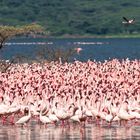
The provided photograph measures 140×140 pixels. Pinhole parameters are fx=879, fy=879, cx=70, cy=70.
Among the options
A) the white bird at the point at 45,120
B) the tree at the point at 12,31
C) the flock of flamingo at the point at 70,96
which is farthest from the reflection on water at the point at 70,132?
the tree at the point at 12,31

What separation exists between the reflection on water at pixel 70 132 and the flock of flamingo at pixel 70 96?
595mm

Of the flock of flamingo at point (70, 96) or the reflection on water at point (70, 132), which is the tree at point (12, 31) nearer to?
the flock of flamingo at point (70, 96)

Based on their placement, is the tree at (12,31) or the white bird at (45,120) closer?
the white bird at (45,120)

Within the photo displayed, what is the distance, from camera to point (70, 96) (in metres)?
41.5

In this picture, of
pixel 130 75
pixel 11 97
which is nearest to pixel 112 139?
pixel 11 97

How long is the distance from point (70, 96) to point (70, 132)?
707cm

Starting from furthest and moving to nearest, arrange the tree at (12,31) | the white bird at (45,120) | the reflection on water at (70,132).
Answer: the tree at (12,31)
the white bird at (45,120)
the reflection on water at (70,132)

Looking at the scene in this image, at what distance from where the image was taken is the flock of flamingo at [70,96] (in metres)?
37.3

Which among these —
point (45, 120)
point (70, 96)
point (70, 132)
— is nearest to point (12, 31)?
point (70, 96)

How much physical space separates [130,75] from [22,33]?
23.3 metres

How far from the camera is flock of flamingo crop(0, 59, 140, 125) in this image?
37.3 metres

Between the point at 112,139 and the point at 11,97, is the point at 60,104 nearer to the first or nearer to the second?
the point at 11,97

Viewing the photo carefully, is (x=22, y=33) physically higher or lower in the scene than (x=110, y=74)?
higher

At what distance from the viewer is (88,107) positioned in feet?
127
